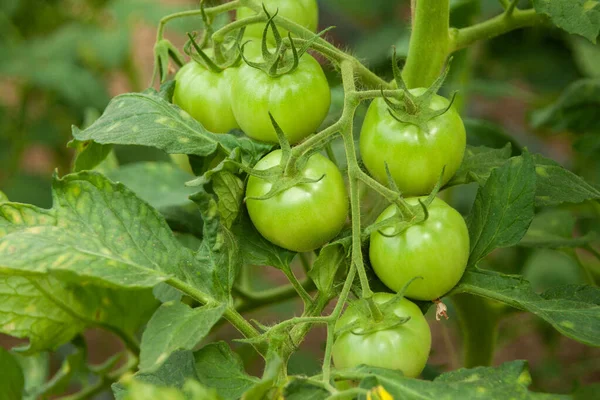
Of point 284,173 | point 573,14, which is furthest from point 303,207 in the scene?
point 573,14

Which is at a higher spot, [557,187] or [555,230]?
[557,187]

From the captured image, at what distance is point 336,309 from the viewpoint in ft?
1.52

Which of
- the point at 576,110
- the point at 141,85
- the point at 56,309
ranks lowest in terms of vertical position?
the point at 141,85

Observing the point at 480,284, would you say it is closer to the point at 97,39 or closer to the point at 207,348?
the point at 207,348

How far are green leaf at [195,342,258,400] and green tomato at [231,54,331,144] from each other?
0.51 feet

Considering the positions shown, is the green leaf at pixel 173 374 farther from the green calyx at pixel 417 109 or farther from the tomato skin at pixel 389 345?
the green calyx at pixel 417 109

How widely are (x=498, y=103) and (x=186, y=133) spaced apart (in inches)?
75.3

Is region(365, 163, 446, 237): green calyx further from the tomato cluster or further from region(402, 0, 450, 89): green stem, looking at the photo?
region(402, 0, 450, 89): green stem

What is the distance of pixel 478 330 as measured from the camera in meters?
0.78

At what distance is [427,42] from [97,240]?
31cm

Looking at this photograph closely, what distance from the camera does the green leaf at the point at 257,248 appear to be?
54cm

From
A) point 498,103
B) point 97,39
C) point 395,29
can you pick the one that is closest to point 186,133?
point 97,39

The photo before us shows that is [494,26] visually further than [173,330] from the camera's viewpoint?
Yes

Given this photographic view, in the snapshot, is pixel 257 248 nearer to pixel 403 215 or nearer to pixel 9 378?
pixel 403 215
